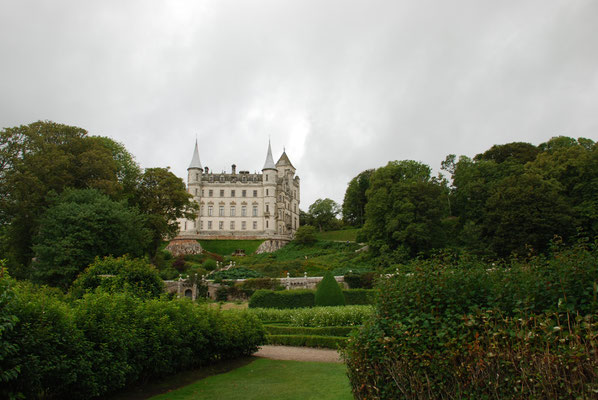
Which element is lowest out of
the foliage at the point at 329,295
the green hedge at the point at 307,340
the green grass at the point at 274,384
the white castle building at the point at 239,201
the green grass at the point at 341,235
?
the green hedge at the point at 307,340

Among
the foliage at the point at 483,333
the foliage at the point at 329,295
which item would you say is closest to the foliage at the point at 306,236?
the foliage at the point at 329,295

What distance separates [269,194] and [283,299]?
43.6 meters

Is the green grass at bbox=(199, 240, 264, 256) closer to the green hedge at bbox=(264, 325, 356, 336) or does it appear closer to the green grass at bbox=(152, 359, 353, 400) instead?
the green hedge at bbox=(264, 325, 356, 336)

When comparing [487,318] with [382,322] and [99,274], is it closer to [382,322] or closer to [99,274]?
[382,322]

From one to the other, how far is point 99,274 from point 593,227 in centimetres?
3037

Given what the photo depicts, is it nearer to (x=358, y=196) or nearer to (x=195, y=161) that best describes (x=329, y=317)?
(x=358, y=196)

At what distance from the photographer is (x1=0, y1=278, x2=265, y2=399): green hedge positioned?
6273 millimetres

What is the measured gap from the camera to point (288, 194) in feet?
247

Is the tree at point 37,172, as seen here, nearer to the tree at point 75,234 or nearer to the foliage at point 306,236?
the tree at point 75,234

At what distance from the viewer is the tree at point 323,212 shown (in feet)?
263

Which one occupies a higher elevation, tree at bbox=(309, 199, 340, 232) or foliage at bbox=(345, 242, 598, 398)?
tree at bbox=(309, 199, 340, 232)

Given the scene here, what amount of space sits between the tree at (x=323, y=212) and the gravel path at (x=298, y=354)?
62.8m

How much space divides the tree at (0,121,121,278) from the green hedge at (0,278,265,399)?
63.9 feet

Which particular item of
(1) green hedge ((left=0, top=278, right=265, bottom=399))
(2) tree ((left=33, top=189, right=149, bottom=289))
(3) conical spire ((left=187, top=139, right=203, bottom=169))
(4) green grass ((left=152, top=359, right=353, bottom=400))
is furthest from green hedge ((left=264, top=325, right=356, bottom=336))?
(3) conical spire ((left=187, top=139, right=203, bottom=169))
